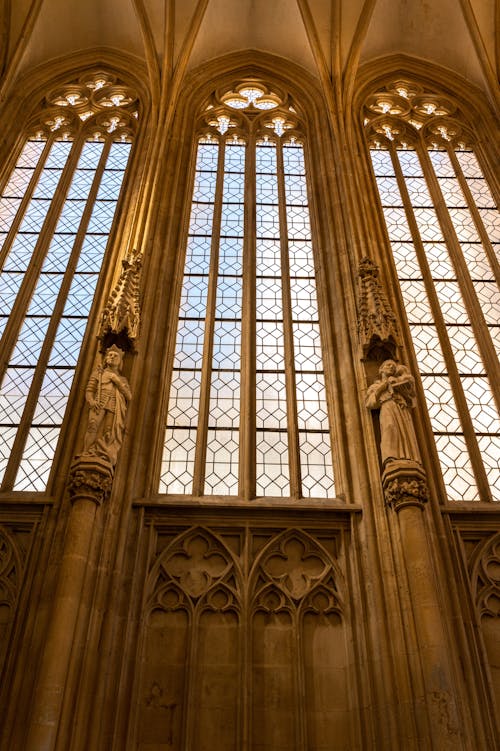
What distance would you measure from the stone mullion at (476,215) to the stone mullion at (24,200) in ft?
26.1

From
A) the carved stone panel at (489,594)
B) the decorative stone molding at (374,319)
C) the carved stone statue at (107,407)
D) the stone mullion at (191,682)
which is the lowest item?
the stone mullion at (191,682)

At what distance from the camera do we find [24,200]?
505 inches

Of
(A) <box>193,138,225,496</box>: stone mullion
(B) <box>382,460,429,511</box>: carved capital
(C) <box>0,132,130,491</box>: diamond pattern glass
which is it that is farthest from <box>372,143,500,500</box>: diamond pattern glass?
(C) <box>0,132,130,491</box>: diamond pattern glass

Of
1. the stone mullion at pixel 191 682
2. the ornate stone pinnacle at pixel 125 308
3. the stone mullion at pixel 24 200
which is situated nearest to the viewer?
the stone mullion at pixel 191 682

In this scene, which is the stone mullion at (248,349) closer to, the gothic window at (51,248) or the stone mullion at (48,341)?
the gothic window at (51,248)

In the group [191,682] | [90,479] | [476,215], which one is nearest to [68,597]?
[90,479]

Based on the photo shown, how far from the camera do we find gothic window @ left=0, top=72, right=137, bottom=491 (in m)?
9.61

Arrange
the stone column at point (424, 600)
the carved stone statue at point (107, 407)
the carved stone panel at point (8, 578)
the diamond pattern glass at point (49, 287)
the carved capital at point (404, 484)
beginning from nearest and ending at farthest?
the stone column at point (424, 600)
the carved stone panel at point (8, 578)
the carved capital at point (404, 484)
the carved stone statue at point (107, 407)
the diamond pattern glass at point (49, 287)

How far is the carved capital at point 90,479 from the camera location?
25.1 ft

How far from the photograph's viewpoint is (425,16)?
51.2 ft

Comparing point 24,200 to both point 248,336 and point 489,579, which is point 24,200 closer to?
point 248,336

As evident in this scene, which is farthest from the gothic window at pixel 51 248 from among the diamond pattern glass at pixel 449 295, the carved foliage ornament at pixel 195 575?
the diamond pattern glass at pixel 449 295

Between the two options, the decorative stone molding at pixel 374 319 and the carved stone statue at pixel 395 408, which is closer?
the carved stone statue at pixel 395 408

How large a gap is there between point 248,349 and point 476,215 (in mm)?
5354
